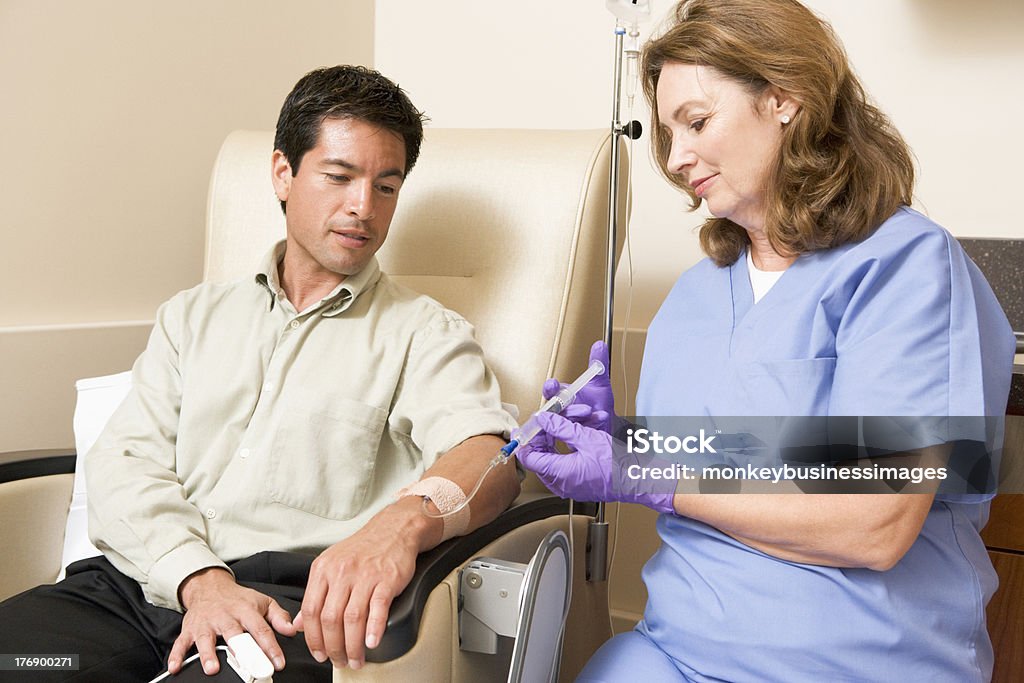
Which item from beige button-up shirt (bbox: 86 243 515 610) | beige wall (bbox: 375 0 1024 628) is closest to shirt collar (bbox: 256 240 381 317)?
beige button-up shirt (bbox: 86 243 515 610)

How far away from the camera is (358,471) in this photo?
1.42m

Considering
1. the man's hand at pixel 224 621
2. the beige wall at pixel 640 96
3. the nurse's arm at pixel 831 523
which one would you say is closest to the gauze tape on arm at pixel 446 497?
the man's hand at pixel 224 621

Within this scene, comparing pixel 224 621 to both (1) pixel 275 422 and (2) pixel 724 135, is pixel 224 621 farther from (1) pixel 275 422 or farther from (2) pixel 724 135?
(2) pixel 724 135

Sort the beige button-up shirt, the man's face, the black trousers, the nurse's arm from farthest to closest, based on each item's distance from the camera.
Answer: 1. the man's face
2. the beige button-up shirt
3. the black trousers
4. the nurse's arm

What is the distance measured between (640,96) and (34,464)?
4.81 feet

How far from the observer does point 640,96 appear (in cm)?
222

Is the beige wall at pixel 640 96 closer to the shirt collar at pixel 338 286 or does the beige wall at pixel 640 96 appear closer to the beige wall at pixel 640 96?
the beige wall at pixel 640 96

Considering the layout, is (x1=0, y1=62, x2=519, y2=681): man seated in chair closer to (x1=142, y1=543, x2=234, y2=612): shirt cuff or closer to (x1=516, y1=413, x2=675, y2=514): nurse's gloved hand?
(x1=142, y1=543, x2=234, y2=612): shirt cuff

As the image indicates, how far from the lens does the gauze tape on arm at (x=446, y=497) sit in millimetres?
1193

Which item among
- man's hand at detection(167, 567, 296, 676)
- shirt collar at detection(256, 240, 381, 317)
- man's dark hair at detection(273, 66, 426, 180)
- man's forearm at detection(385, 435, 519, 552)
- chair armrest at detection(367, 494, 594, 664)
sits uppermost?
man's dark hair at detection(273, 66, 426, 180)

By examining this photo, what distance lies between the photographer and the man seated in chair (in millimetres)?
1269

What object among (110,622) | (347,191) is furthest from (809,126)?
(110,622)

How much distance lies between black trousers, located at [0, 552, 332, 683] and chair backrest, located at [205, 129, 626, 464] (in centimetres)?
48

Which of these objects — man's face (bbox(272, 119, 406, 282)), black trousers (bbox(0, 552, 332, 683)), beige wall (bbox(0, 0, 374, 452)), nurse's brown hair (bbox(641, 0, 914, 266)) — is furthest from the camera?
beige wall (bbox(0, 0, 374, 452))
